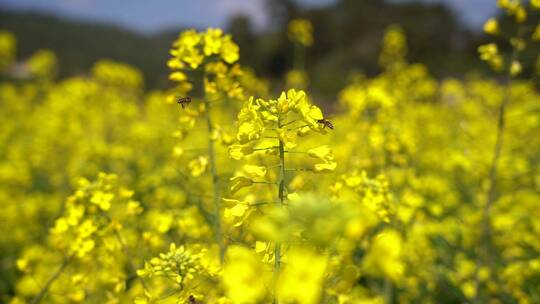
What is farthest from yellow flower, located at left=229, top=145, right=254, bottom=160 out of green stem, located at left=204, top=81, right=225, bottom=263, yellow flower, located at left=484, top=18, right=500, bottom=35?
yellow flower, located at left=484, top=18, right=500, bottom=35

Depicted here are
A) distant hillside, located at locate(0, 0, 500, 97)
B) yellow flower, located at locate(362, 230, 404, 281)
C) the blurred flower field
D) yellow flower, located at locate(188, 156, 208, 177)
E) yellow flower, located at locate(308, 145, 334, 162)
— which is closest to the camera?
yellow flower, located at locate(362, 230, 404, 281)

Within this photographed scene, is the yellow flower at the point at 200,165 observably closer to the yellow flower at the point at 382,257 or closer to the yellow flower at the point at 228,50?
the yellow flower at the point at 228,50

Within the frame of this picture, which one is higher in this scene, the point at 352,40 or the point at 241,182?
the point at 352,40

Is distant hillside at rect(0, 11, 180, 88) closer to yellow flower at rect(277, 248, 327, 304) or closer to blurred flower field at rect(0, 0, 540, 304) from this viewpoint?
blurred flower field at rect(0, 0, 540, 304)

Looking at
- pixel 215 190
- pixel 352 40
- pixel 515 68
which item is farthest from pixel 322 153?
pixel 352 40

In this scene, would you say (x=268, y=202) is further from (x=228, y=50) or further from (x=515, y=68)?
(x=515, y=68)

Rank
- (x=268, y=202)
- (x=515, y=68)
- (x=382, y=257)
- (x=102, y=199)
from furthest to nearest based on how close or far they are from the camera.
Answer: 1. (x=515, y=68)
2. (x=102, y=199)
3. (x=268, y=202)
4. (x=382, y=257)

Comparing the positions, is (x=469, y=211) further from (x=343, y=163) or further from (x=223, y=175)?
(x=223, y=175)

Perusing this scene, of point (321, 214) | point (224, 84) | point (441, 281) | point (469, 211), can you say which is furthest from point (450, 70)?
point (321, 214)

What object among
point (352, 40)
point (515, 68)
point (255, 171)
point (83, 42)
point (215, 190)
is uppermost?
point (83, 42)
